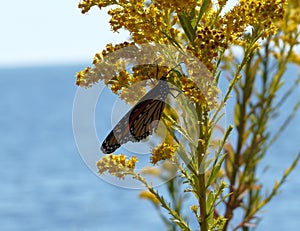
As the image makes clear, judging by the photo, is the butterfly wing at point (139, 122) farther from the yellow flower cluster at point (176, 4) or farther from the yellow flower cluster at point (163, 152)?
the yellow flower cluster at point (176, 4)

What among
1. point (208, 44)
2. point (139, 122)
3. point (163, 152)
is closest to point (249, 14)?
point (208, 44)

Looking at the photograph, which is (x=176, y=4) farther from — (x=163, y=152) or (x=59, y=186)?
(x=59, y=186)

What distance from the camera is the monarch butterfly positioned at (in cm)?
270

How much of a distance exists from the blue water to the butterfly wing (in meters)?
23.8

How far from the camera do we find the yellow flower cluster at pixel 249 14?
8.15 feet

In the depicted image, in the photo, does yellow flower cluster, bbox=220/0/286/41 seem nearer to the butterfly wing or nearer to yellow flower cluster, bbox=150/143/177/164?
the butterfly wing

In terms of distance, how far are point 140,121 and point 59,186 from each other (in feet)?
230

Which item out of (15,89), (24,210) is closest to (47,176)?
(24,210)

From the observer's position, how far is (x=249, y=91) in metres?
4.20

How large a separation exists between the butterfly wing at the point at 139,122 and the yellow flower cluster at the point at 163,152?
7.0 inches

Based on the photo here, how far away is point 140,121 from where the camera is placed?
115 inches

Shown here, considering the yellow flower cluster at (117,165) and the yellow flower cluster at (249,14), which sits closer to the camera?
the yellow flower cluster at (249,14)

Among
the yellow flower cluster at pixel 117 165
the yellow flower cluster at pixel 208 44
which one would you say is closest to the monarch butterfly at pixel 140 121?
the yellow flower cluster at pixel 117 165

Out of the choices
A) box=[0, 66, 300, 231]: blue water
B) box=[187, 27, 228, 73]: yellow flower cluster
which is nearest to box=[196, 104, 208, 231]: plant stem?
box=[187, 27, 228, 73]: yellow flower cluster
